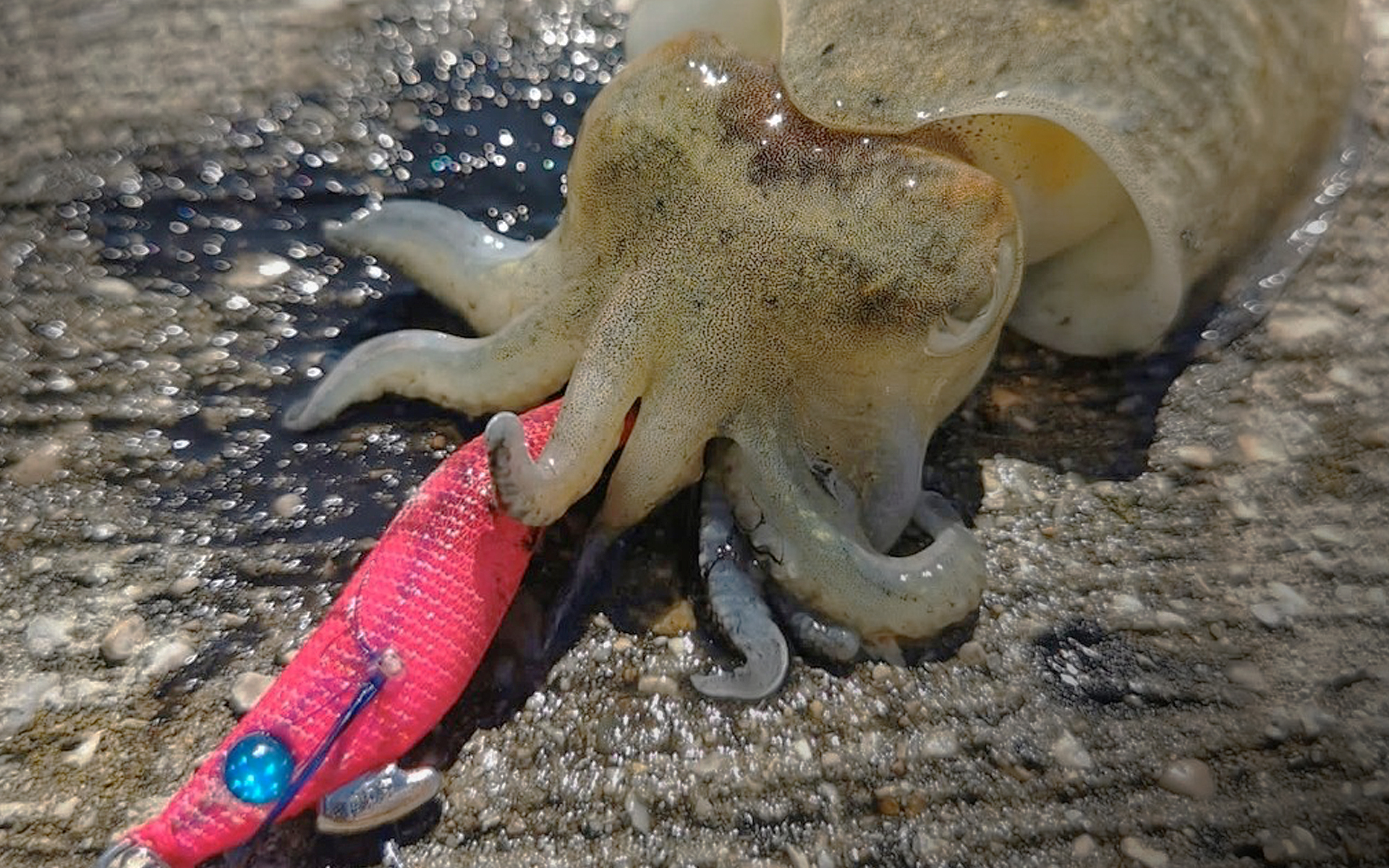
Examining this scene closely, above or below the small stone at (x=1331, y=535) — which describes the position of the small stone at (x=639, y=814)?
below

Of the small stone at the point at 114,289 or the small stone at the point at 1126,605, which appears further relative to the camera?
the small stone at the point at 114,289

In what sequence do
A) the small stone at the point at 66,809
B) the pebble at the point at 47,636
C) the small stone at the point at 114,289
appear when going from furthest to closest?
1. the small stone at the point at 114,289
2. the pebble at the point at 47,636
3. the small stone at the point at 66,809

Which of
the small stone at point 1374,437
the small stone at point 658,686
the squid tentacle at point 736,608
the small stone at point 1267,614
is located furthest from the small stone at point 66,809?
the small stone at point 1374,437

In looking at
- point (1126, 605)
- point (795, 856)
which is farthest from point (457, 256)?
point (1126, 605)

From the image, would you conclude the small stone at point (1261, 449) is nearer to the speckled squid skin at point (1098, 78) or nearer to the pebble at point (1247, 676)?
the speckled squid skin at point (1098, 78)

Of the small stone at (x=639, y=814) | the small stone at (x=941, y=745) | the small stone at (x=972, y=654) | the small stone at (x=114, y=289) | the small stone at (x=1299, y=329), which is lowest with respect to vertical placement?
the small stone at (x=639, y=814)

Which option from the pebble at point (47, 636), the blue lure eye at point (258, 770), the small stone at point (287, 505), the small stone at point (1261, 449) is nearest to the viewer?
the blue lure eye at point (258, 770)

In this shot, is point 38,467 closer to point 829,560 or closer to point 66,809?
point 66,809
